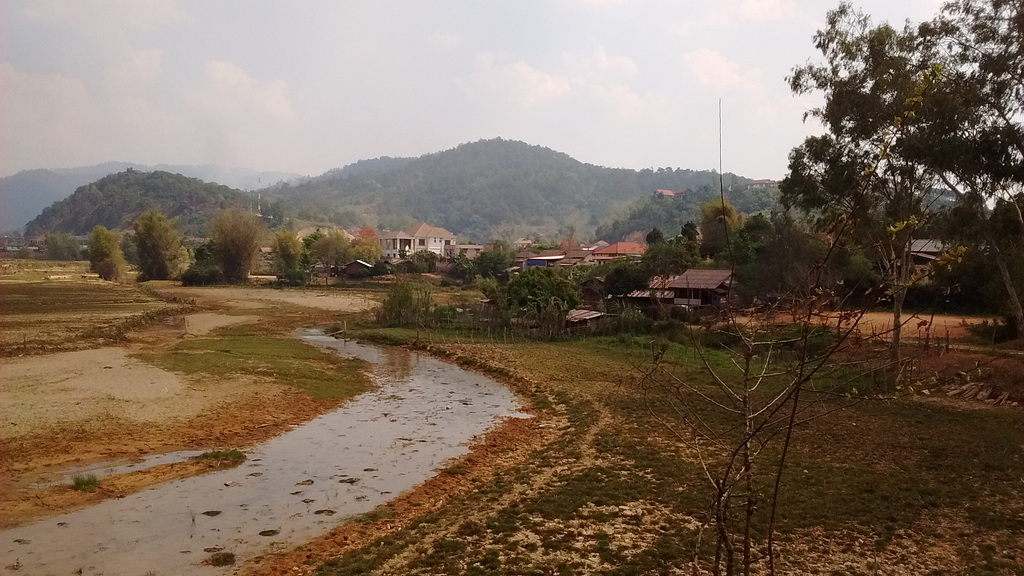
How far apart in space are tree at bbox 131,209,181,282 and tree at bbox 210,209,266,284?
17.4 ft

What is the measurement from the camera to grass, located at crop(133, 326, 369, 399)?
21.0 meters

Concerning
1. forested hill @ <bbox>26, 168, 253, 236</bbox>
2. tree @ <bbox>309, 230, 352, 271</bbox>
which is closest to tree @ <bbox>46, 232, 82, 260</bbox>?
forested hill @ <bbox>26, 168, 253, 236</bbox>

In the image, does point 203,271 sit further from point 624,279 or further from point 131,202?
point 131,202

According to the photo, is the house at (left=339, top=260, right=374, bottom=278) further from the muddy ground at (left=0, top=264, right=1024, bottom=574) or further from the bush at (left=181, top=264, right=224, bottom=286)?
the muddy ground at (left=0, top=264, right=1024, bottom=574)

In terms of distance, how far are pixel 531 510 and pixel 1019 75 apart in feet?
57.2

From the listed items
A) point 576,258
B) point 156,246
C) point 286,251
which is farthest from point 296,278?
point 576,258

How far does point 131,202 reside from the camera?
158375 mm

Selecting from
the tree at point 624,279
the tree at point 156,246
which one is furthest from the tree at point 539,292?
the tree at point 156,246

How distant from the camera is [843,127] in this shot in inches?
845

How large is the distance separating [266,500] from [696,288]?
109ft

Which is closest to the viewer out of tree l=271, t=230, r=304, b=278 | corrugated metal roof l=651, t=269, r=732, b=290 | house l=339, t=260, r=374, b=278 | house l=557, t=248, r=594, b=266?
corrugated metal roof l=651, t=269, r=732, b=290

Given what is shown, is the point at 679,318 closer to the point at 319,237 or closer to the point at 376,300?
the point at 376,300

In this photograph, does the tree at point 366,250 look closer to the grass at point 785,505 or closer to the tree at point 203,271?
→ the tree at point 203,271

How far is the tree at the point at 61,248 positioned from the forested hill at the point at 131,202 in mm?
33011
